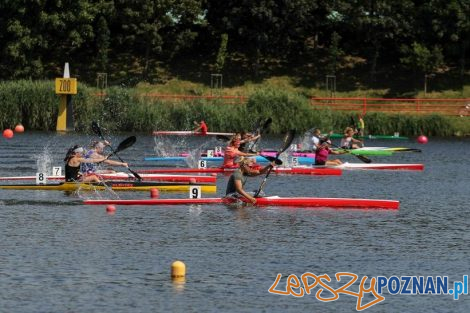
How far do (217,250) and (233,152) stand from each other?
16.1m

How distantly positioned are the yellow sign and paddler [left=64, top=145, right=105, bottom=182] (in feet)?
122

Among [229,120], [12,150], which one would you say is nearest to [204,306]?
[12,150]

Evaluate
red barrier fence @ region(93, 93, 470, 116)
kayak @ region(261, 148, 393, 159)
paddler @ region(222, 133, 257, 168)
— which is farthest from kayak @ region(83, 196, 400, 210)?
red barrier fence @ region(93, 93, 470, 116)

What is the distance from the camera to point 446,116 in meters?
75.6

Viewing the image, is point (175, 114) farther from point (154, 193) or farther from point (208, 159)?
point (154, 193)

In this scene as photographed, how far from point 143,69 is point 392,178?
51.8m

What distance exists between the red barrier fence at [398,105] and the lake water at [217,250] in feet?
132

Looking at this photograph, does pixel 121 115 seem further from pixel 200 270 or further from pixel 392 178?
pixel 200 270

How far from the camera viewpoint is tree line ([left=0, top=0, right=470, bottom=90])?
291ft

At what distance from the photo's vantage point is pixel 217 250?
25.5 m

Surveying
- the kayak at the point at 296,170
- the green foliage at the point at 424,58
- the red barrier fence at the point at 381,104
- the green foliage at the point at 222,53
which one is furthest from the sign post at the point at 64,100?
the kayak at the point at 296,170

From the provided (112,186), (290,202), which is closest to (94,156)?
(112,186)

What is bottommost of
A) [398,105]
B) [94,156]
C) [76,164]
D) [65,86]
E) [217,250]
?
[217,250]

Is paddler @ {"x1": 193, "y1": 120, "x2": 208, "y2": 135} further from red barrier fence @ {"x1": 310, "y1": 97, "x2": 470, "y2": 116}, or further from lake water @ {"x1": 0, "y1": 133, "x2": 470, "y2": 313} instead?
lake water @ {"x1": 0, "y1": 133, "x2": 470, "y2": 313}
